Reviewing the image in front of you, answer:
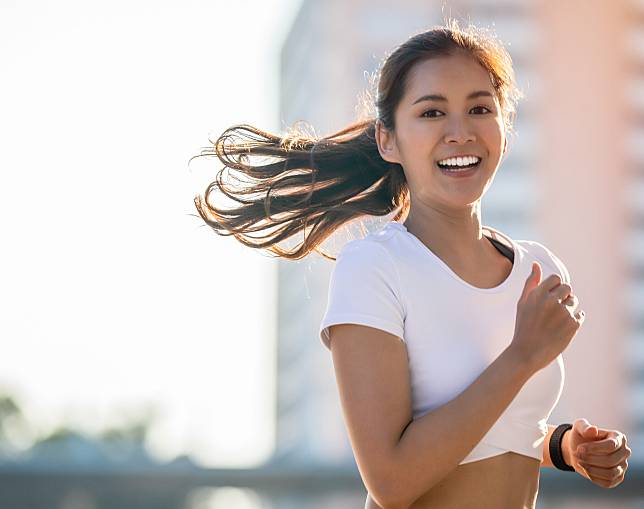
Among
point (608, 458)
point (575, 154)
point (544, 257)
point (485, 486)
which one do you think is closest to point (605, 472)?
point (608, 458)

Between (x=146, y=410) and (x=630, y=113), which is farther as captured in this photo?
(x=630, y=113)

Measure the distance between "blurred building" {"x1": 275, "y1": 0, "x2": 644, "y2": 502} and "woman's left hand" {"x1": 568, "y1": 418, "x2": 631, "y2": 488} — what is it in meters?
59.6

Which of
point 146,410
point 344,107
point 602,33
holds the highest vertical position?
point 602,33

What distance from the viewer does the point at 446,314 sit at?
186 cm

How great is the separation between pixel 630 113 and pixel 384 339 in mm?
67202

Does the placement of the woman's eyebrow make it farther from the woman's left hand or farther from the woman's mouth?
the woman's left hand

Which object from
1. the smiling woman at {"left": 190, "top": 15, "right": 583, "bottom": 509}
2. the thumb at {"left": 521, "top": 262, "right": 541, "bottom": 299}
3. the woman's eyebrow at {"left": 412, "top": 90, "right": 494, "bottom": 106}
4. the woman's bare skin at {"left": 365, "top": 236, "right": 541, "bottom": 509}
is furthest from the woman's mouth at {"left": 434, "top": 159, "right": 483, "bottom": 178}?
the woman's bare skin at {"left": 365, "top": 236, "right": 541, "bottom": 509}

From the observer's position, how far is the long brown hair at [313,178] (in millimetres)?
2170

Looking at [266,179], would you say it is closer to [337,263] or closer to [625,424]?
[337,263]

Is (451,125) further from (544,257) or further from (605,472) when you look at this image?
(605,472)

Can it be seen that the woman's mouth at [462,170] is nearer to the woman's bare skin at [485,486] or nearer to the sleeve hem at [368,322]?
the sleeve hem at [368,322]

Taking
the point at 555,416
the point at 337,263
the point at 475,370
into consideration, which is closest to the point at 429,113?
the point at 337,263

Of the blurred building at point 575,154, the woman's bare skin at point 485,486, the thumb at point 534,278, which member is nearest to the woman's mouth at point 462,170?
the thumb at point 534,278

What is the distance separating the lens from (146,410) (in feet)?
171
